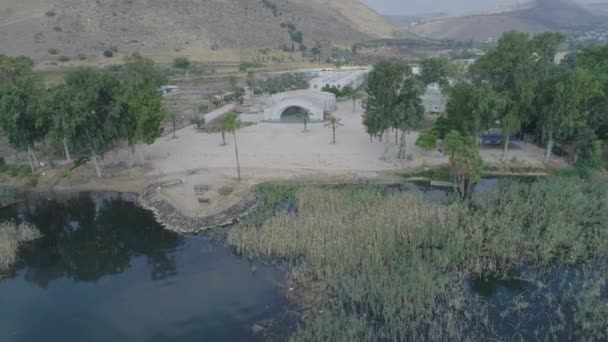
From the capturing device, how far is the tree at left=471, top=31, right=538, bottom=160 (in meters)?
41.1

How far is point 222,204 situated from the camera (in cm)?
3494

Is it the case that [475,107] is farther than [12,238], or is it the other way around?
[475,107]

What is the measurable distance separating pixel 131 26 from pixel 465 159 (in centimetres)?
12712

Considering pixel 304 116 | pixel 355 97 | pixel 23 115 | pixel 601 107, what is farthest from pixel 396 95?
pixel 23 115

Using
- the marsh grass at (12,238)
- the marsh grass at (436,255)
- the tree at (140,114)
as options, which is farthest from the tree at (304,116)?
the marsh grass at (12,238)

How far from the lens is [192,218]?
108ft

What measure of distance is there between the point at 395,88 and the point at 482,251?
783 inches

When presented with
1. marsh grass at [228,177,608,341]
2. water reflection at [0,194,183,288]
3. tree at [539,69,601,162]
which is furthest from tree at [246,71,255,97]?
tree at [539,69,601,162]

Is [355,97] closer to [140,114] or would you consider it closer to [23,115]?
[140,114]

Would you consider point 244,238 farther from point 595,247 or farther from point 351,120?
point 351,120

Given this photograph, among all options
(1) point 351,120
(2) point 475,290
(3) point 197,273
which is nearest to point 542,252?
(2) point 475,290

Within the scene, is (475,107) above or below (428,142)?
above

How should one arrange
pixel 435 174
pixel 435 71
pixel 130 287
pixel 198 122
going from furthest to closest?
pixel 435 71 → pixel 198 122 → pixel 435 174 → pixel 130 287

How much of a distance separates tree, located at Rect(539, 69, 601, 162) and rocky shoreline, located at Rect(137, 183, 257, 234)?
1114 inches
